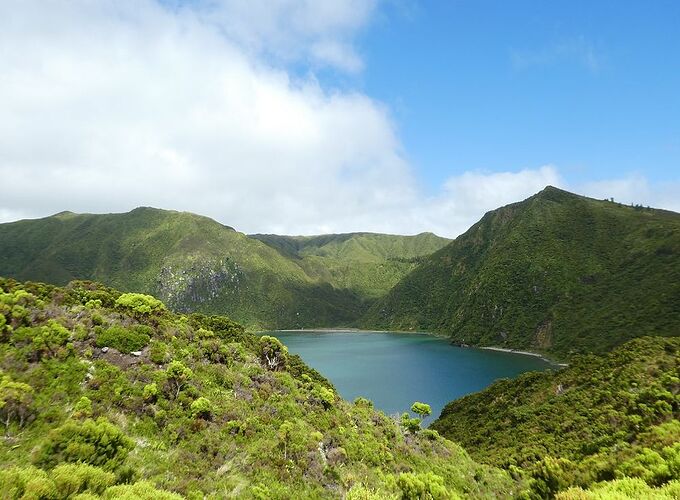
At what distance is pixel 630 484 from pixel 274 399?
2880cm

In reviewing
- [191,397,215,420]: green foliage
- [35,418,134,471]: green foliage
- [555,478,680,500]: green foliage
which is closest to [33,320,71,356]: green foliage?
[35,418,134,471]: green foliage

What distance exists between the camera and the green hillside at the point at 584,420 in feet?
88.6

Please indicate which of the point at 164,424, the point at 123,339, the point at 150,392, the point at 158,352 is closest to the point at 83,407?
the point at 150,392

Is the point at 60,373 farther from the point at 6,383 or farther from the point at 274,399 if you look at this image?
the point at 274,399

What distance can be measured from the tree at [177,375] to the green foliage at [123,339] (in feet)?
13.1

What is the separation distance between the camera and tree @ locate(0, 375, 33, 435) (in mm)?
23159

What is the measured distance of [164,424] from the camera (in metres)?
28.5

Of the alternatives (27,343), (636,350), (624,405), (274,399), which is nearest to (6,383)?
(27,343)

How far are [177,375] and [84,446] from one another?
40.2 feet

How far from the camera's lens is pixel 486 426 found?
3017 inches

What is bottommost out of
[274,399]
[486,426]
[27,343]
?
[486,426]

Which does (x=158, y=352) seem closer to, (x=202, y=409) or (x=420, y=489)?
(x=202, y=409)

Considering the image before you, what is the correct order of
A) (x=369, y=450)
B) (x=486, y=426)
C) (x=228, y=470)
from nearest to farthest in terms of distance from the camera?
(x=228, y=470) < (x=369, y=450) < (x=486, y=426)

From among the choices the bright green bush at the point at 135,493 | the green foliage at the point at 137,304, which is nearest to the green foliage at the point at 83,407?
the bright green bush at the point at 135,493
